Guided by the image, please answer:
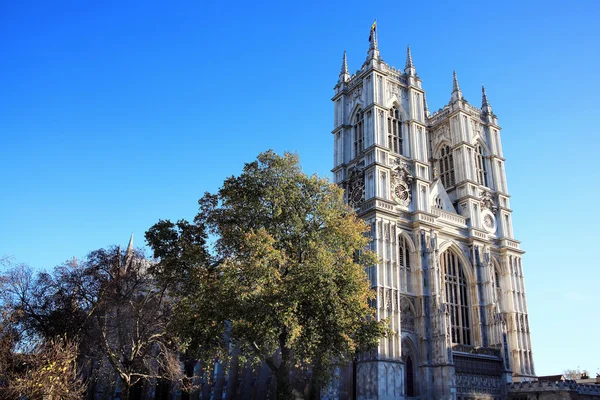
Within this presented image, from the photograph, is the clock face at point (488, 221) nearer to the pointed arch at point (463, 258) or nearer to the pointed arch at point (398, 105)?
the pointed arch at point (463, 258)

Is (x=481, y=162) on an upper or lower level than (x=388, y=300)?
upper

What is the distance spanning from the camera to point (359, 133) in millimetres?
46000

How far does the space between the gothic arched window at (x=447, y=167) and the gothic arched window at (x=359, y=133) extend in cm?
1038

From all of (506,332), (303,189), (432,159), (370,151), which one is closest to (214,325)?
(303,189)

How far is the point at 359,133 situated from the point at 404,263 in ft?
42.2

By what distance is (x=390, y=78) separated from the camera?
46.8 metres

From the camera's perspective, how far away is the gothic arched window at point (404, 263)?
39.3m

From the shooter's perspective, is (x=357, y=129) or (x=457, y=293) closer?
(x=457, y=293)

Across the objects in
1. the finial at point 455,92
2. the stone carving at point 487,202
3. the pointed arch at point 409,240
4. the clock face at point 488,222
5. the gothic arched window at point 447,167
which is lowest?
the pointed arch at point 409,240

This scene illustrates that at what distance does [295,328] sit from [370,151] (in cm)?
2293

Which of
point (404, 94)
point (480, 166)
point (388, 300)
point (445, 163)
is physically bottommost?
point (388, 300)

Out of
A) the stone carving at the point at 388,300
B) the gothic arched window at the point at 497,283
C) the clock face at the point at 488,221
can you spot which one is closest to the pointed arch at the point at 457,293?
the gothic arched window at the point at 497,283

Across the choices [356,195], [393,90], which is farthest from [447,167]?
[356,195]

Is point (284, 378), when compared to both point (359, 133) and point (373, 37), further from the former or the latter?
point (373, 37)
